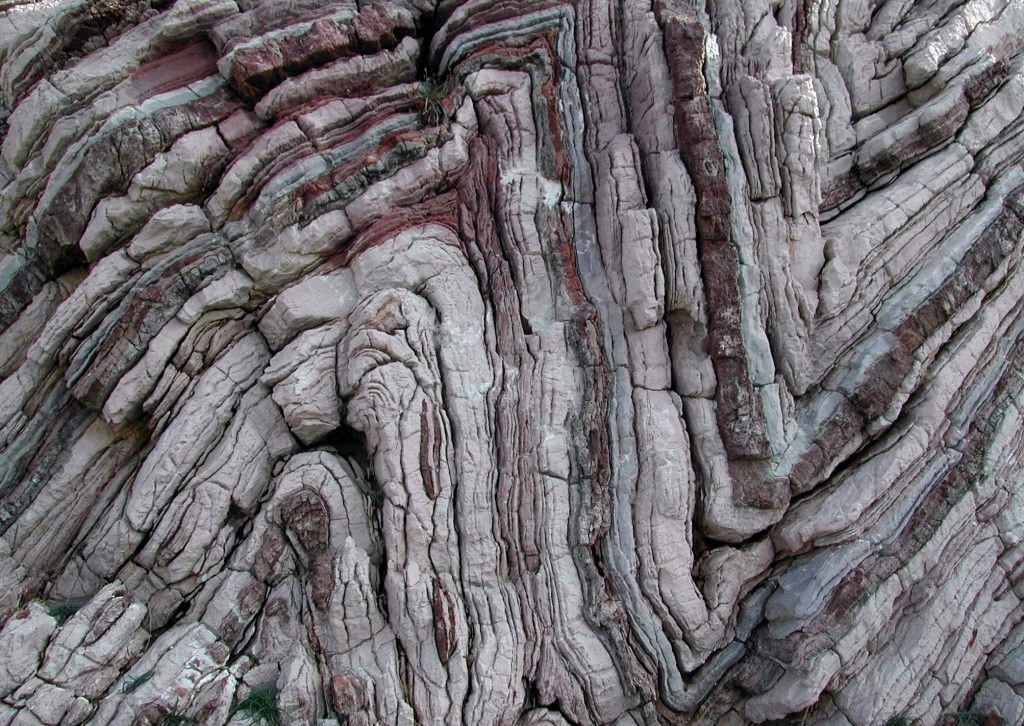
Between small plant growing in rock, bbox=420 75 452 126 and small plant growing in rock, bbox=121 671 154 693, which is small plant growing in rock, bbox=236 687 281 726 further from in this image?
small plant growing in rock, bbox=420 75 452 126

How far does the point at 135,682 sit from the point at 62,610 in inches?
54.6

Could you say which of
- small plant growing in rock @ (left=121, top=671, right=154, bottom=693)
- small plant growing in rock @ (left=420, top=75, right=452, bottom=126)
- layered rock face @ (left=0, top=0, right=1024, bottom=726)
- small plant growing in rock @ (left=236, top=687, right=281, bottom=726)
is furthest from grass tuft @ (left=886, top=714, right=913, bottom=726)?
small plant growing in rock @ (left=420, top=75, right=452, bottom=126)

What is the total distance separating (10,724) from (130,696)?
1162 millimetres

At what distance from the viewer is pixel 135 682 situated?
24.8 feet

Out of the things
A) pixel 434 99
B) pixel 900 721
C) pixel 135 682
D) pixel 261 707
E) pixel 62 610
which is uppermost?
pixel 434 99

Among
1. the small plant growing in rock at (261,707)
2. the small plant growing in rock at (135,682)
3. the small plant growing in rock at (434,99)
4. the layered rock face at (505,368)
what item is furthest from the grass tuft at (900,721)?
the small plant growing in rock at (434,99)

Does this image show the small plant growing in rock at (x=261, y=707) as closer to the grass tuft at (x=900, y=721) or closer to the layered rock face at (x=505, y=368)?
the layered rock face at (x=505, y=368)

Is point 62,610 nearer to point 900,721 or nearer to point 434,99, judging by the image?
point 434,99

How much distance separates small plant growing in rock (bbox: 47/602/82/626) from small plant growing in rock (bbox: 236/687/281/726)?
2186mm

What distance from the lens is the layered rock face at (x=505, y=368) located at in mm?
8008

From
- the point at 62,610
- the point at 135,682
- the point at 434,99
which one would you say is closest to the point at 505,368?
the point at 434,99

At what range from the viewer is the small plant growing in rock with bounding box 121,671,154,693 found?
7.51 metres

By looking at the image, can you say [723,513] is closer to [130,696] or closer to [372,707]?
[372,707]

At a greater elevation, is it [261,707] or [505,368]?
[505,368]
